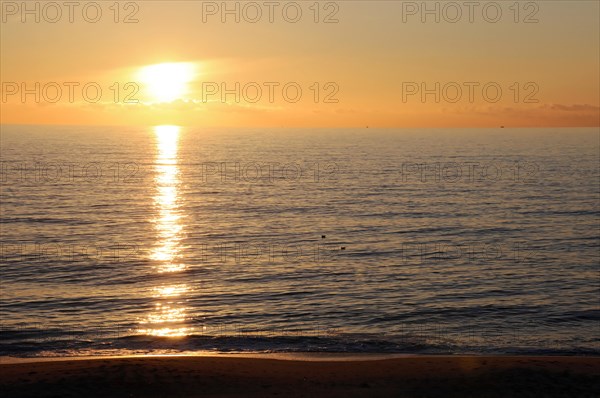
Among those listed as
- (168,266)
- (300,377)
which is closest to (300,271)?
(168,266)

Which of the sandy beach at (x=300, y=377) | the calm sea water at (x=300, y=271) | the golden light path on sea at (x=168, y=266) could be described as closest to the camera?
the sandy beach at (x=300, y=377)

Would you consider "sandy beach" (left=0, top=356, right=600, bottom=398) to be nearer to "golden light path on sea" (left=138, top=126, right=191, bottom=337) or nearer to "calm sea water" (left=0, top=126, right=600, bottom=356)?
"calm sea water" (left=0, top=126, right=600, bottom=356)

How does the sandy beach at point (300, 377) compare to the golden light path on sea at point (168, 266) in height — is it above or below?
below

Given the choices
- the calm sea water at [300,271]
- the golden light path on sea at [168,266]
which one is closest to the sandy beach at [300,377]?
the calm sea water at [300,271]

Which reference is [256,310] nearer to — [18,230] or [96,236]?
[96,236]

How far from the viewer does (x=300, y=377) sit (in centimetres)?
2650

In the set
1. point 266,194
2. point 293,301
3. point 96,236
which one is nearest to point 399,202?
point 266,194

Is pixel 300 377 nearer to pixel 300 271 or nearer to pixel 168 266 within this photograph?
pixel 300 271

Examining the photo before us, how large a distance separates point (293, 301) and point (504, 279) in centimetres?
1504

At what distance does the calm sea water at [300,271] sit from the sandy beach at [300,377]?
14.7 feet

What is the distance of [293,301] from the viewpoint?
41.9m

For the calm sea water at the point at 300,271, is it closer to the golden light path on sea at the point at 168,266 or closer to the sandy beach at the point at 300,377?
the golden light path on sea at the point at 168,266

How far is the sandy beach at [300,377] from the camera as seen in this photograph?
24.3 m

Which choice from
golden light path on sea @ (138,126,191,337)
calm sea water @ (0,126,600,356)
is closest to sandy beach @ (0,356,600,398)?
calm sea water @ (0,126,600,356)
